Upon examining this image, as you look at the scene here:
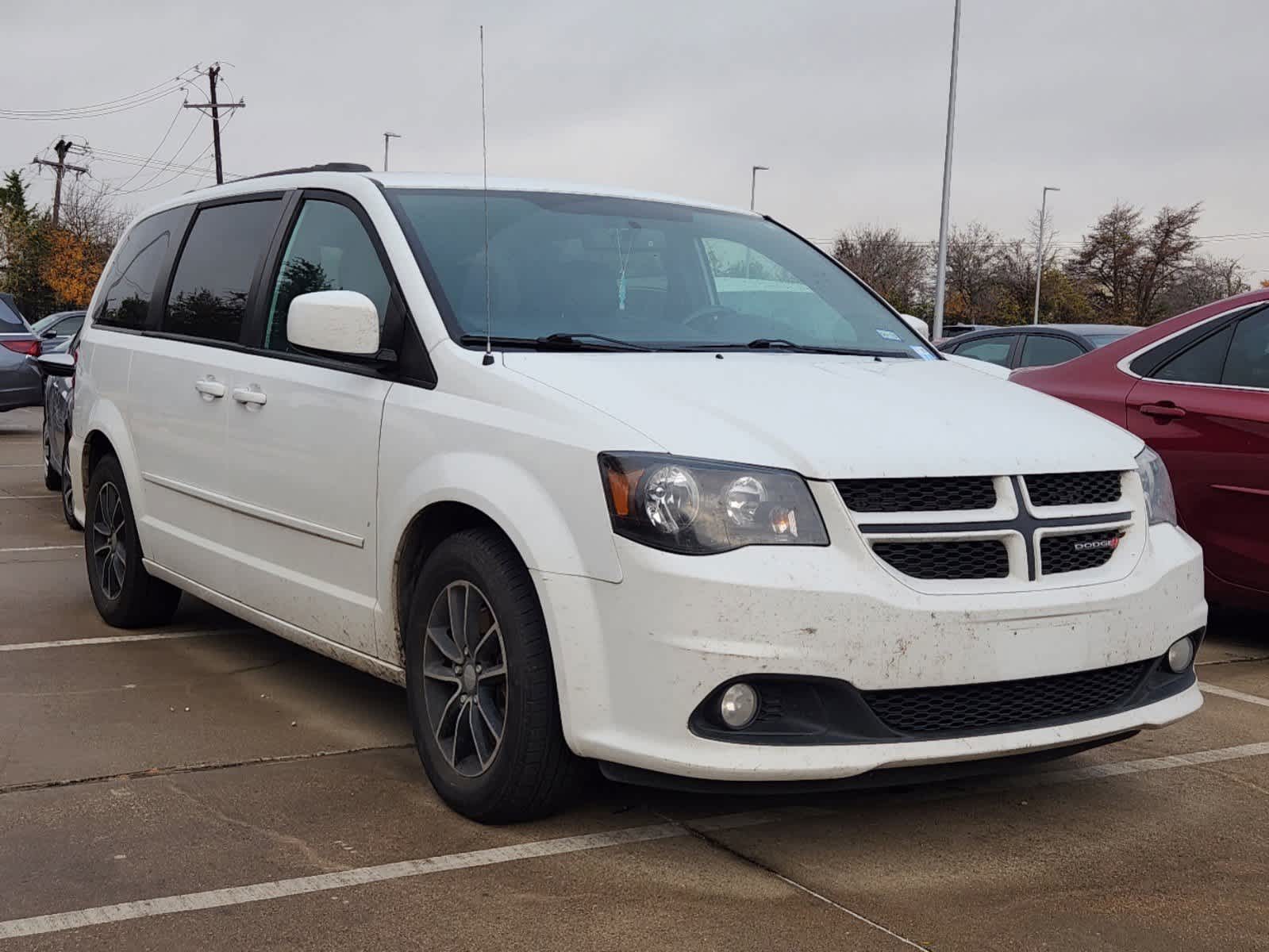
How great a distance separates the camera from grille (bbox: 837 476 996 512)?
3479mm

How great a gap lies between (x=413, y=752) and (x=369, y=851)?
2.98ft

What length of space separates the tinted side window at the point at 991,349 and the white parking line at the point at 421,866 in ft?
27.1

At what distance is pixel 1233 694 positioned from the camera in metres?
5.57

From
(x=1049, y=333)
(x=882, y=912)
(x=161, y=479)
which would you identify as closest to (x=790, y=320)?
(x=882, y=912)

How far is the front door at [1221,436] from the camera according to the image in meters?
5.96

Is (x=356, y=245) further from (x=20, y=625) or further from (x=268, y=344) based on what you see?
(x=20, y=625)

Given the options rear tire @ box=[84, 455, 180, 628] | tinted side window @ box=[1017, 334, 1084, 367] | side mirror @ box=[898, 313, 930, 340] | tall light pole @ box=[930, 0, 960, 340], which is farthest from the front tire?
tall light pole @ box=[930, 0, 960, 340]

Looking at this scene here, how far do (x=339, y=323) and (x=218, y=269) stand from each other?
151 centimetres

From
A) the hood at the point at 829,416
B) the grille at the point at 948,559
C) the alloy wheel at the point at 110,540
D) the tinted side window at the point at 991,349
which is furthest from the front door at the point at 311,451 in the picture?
the tinted side window at the point at 991,349

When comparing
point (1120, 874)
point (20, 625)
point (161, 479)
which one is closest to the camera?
point (1120, 874)

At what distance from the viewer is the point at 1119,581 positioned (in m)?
3.76

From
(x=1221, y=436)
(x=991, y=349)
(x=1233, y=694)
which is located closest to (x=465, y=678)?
(x=1233, y=694)

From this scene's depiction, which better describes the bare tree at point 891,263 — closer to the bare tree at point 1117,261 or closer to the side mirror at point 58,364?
the bare tree at point 1117,261

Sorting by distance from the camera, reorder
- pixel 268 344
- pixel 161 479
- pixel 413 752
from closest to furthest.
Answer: pixel 413 752, pixel 268 344, pixel 161 479
